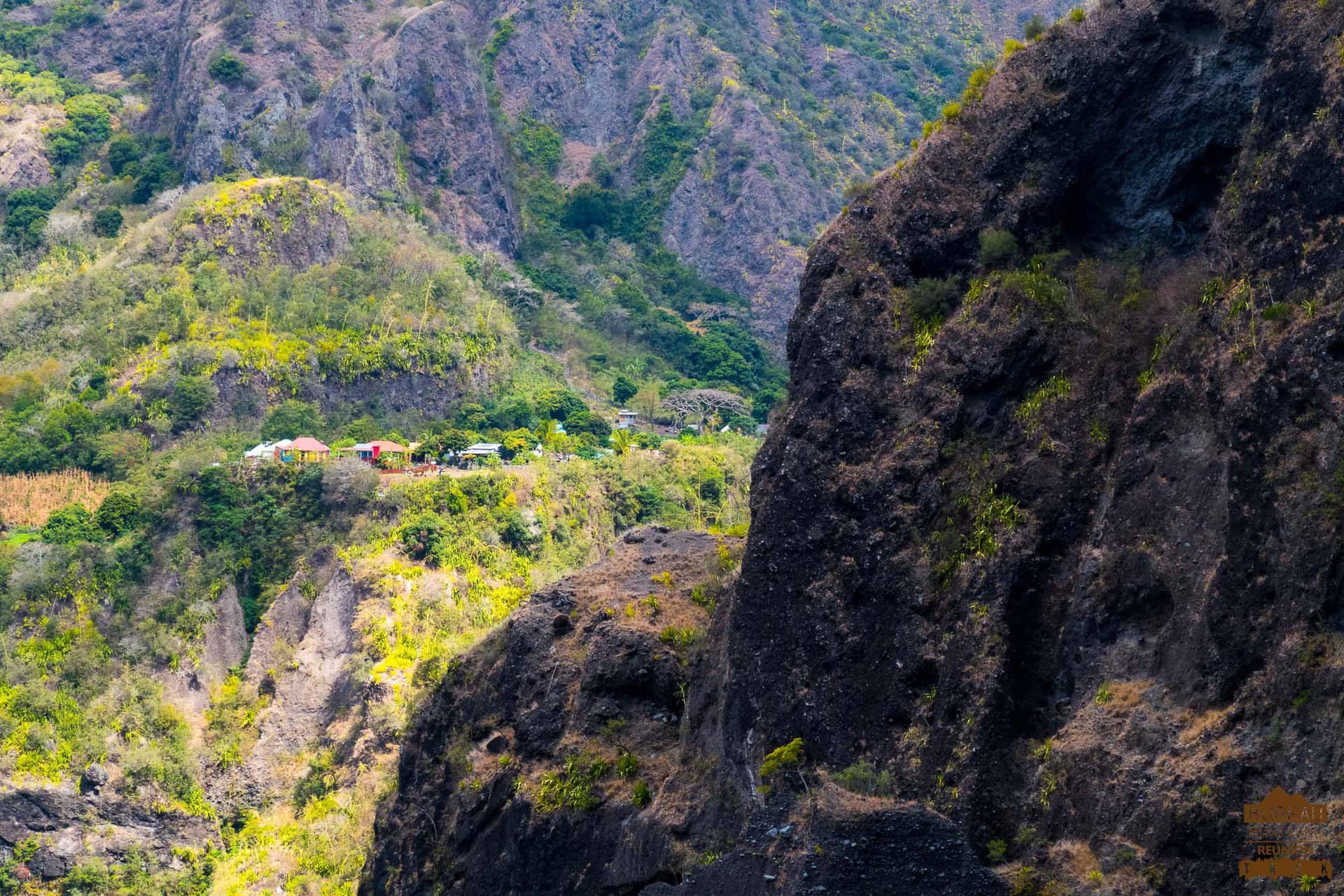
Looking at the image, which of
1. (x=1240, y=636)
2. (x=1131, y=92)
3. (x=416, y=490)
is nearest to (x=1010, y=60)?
(x=1131, y=92)

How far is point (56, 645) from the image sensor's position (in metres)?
54.7

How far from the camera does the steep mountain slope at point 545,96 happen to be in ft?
294

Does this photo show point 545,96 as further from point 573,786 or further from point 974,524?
point 974,524

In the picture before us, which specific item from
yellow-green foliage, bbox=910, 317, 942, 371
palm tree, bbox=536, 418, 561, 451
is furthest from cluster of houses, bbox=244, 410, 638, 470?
yellow-green foliage, bbox=910, 317, 942, 371

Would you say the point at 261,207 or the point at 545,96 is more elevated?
the point at 545,96

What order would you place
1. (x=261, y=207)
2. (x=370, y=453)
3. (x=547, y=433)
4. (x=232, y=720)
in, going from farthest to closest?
(x=261, y=207) < (x=547, y=433) < (x=370, y=453) < (x=232, y=720)

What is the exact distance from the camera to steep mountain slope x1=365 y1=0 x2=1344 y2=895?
16.4 m

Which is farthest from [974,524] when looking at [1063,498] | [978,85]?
[978,85]

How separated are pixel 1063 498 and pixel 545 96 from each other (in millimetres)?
93995

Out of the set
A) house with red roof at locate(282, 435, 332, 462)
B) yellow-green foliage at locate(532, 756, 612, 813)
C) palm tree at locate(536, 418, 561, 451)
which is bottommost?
house with red roof at locate(282, 435, 332, 462)

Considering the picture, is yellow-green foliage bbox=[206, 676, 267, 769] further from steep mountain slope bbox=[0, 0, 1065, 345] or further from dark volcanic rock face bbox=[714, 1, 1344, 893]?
steep mountain slope bbox=[0, 0, 1065, 345]
